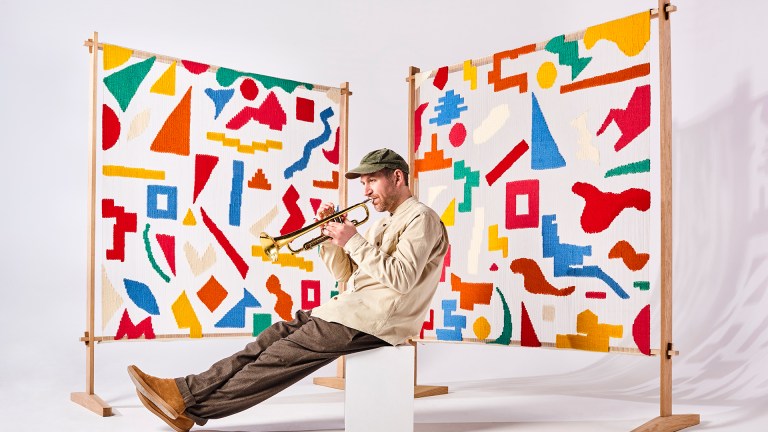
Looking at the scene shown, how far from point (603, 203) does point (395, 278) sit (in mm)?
1086

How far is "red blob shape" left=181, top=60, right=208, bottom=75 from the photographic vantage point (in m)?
4.45

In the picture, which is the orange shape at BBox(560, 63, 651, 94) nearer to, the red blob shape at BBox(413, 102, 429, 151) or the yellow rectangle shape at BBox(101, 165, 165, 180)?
the red blob shape at BBox(413, 102, 429, 151)

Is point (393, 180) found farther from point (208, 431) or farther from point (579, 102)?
point (208, 431)

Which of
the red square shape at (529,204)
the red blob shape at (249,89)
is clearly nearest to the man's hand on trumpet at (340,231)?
the red square shape at (529,204)

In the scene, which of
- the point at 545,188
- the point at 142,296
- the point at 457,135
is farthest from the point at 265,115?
the point at 545,188

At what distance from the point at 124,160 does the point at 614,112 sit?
7.76 feet

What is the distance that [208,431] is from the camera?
3.56m

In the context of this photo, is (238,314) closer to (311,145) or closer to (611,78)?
(311,145)

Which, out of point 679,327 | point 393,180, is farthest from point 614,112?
point 679,327

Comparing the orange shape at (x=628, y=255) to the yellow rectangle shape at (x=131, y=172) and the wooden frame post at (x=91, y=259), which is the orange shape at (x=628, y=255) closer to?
the yellow rectangle shape at (x=131, y=172)

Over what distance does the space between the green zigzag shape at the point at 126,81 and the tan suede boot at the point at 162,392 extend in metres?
1.54

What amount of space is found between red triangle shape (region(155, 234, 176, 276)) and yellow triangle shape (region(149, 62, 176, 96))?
29.0 inches

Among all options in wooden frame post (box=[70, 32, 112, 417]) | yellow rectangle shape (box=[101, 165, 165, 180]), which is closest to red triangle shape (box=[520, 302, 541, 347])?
yellow rectangle shape (box=[101, 165, 165, 180])

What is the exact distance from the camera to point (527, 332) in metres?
4.14
